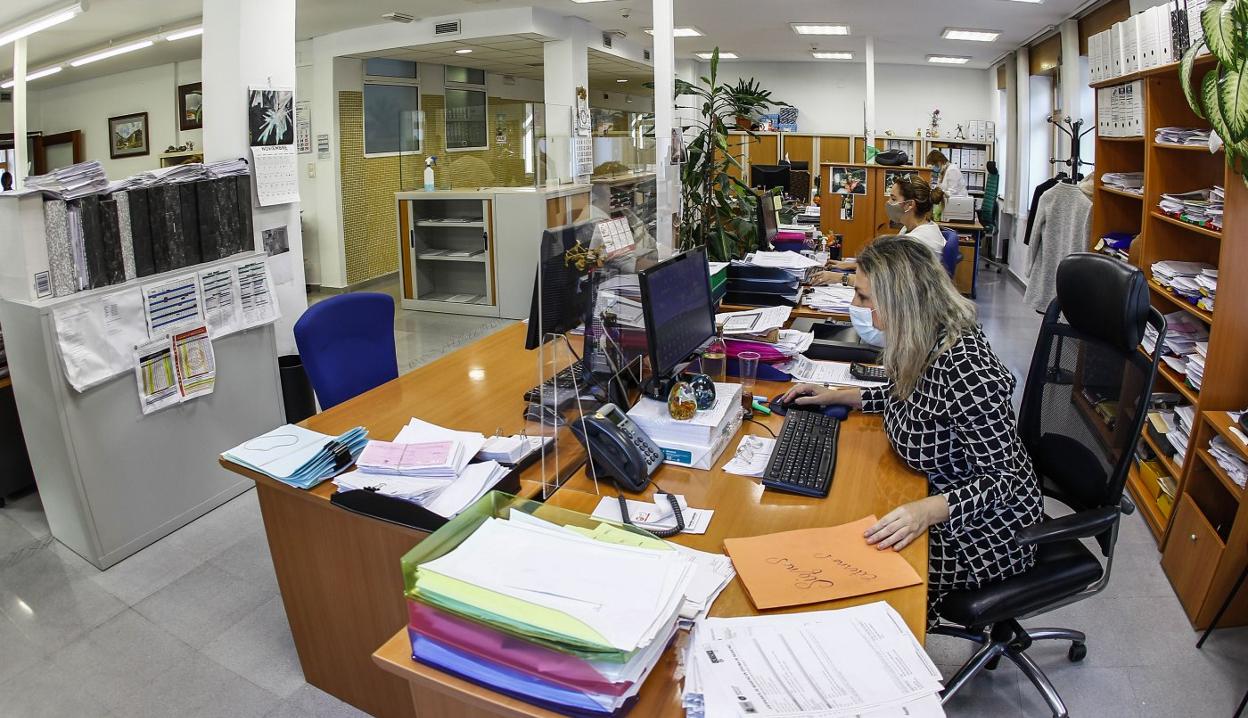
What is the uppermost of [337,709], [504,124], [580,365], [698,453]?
[504,124]

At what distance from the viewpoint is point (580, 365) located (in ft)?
7.61

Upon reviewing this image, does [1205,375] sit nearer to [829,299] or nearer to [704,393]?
[829,299]

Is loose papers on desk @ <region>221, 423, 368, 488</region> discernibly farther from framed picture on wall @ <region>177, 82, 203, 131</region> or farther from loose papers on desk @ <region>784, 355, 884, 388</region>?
framed picture on wall @ <region>177, 82, 203, 131</region>

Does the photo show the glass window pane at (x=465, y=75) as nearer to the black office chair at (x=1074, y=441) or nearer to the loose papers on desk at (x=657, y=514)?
the black office chair at (x=1074, y=441)

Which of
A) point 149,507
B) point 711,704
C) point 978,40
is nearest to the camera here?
point 711,704

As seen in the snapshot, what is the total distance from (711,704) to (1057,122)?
9430mm

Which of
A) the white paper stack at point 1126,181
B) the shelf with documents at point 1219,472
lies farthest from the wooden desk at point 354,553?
the white paper stack at point 1126,181

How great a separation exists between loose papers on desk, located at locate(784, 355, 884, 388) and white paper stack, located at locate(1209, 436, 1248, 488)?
4.02ft

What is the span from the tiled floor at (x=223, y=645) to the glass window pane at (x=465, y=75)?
8999mm

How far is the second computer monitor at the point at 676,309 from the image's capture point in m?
2.25

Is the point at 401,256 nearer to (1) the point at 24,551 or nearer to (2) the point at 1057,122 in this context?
(1) the point at 24,551

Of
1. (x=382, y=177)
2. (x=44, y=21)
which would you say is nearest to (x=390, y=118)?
(x=382, y=177)

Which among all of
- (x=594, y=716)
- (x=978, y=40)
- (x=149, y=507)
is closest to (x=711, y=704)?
(x=594, y=716)

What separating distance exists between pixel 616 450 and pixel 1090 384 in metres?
1.39
